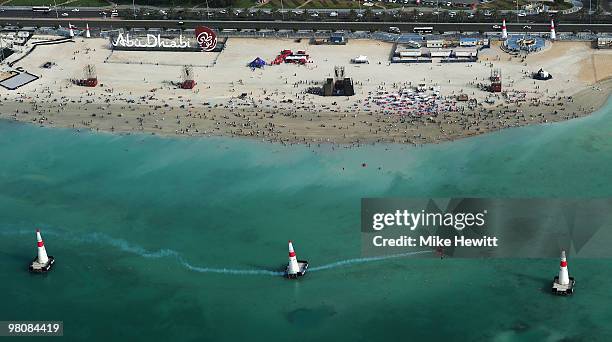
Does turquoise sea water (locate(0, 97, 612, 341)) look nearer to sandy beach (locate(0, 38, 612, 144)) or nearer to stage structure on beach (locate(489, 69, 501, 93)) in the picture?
sandy beach (locate(0, 38, 612, 144))

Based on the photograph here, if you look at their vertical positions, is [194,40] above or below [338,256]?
above

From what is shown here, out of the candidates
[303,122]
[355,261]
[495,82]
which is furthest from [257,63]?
[355,261]

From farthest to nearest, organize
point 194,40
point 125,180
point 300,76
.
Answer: point 194,40, point 300,76, point 125,180

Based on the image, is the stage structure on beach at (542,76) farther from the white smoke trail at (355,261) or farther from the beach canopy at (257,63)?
the white smoke trail at (355,261)

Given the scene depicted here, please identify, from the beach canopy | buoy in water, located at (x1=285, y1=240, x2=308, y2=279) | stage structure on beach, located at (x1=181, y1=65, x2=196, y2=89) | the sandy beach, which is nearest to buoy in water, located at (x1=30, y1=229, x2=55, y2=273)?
buoy in water, located at (x1=285, y1=240, x2=308, y2=279)

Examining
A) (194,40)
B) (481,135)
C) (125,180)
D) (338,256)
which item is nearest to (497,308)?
(338,256)

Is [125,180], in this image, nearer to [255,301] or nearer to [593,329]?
[255,301]
